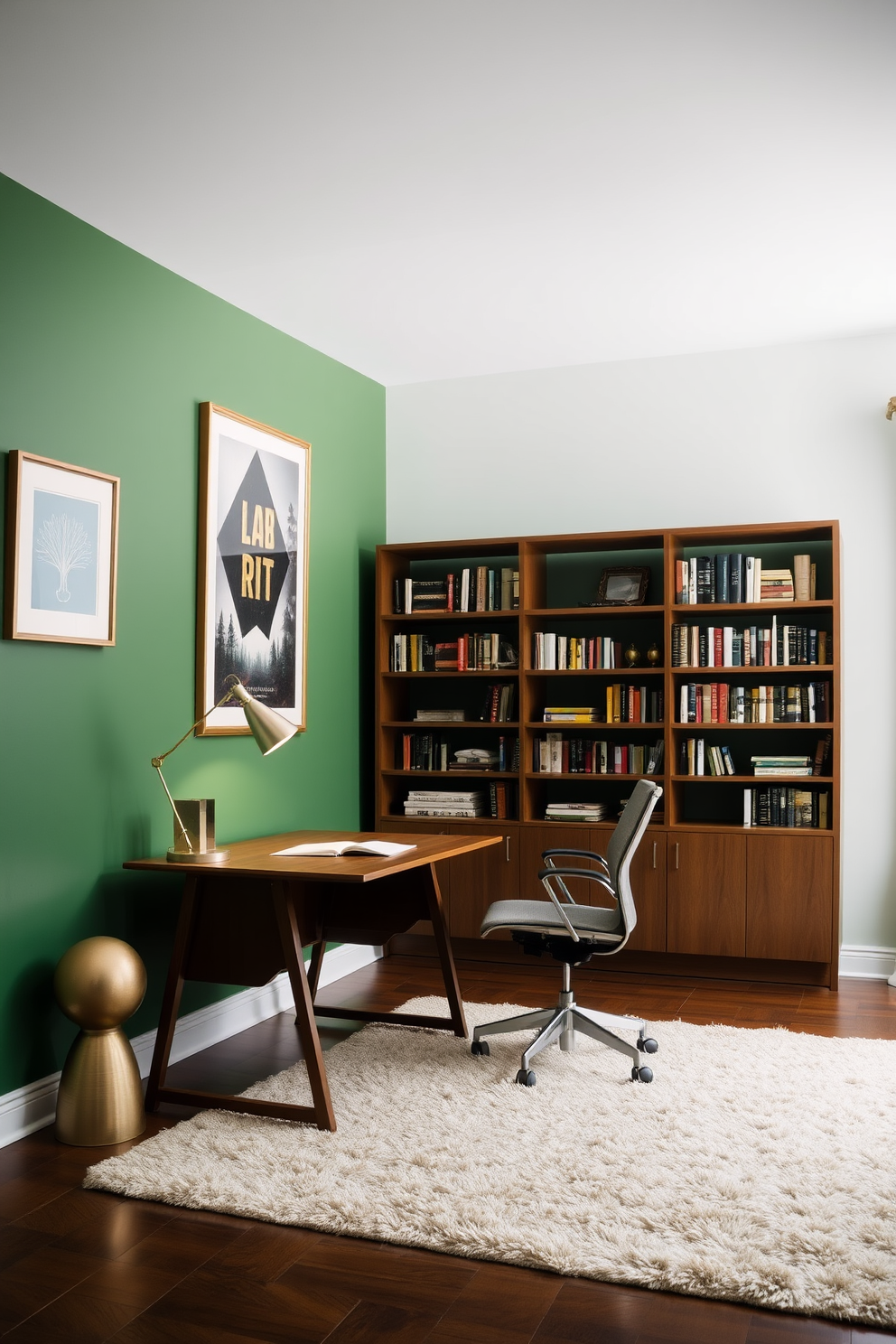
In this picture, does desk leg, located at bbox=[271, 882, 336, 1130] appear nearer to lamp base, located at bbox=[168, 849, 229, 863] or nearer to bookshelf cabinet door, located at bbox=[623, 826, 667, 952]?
lamp base, located at bbox=[168, 849, 229, 863]

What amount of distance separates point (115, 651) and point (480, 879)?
2374mm

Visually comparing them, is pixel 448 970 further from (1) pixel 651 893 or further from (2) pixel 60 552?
(2) pixel 60 552

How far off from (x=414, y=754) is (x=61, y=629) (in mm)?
2467

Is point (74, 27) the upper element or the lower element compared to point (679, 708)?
upper

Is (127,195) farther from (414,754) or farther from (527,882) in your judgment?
(527,882)

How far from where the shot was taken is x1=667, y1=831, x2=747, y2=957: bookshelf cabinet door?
5.10 metres

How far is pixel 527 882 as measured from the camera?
17.8 feet

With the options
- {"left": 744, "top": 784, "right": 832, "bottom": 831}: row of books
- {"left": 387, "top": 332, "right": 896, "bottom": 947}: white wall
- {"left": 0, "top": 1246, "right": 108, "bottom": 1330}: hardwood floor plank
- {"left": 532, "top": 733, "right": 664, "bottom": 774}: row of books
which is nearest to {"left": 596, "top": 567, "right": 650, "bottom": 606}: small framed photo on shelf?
{"left": 387, "top": 332, "right": 896, "bottom": 947}: white wall

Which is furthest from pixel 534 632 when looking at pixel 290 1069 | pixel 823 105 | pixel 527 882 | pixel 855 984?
pixel 823 105

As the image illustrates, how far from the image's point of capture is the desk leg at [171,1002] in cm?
351

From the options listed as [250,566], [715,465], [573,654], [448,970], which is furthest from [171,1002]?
[715,465]

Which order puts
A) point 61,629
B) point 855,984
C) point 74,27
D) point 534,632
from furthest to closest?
point 534,632
point 855,984
point 61,629
point 74,27

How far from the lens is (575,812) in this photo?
541 centimetres

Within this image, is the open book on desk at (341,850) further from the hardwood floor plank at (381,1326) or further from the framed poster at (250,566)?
the hardwood floor plank at (381,1326)
